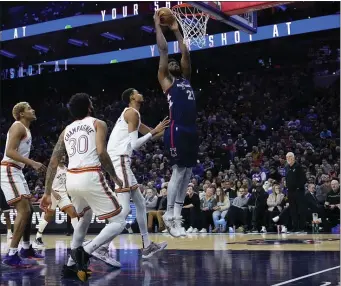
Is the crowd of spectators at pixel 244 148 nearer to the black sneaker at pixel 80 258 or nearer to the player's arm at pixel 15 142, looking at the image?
the player's arm at pixel 15 142

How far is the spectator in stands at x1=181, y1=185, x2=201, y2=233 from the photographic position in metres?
14.0

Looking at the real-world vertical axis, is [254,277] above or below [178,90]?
below

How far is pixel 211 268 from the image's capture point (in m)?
6.31

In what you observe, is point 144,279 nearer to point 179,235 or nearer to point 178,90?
point 179,235

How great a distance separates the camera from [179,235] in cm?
610

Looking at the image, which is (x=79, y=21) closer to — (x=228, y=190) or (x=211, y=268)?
(x=228, y=190)

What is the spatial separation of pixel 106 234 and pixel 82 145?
89cm

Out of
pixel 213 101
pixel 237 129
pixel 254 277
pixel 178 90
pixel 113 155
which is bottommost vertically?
pixel 254 277

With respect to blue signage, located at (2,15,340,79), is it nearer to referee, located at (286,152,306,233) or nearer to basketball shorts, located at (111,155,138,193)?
referee, located at (286,152,306,233)

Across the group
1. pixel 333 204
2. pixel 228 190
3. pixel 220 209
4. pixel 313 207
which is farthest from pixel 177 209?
pixel 228 190

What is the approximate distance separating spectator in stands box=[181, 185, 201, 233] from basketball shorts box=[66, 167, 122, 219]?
8236 millimetres

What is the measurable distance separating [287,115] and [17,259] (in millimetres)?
15871

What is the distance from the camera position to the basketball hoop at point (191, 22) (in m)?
8.11

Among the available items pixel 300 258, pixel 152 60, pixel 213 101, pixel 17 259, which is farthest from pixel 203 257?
pixel 152 60
